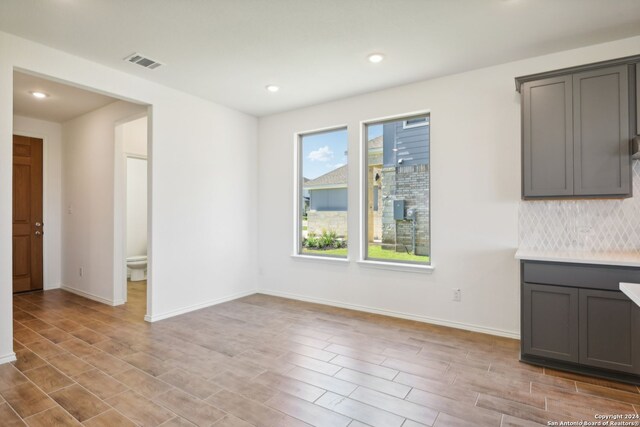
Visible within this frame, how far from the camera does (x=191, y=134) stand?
4336mm

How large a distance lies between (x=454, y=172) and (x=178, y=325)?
11.2 ft

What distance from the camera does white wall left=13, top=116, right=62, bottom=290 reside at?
546 cm

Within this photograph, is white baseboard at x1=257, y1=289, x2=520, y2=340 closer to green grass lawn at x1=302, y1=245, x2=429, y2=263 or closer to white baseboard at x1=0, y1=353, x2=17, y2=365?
green grass lawn at x1=302, y1=245, x2=429, y2=263

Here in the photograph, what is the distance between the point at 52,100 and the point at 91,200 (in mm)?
1393

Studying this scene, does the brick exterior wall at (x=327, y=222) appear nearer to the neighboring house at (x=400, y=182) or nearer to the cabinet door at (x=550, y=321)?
the neighboring house at (x=400, y=182)

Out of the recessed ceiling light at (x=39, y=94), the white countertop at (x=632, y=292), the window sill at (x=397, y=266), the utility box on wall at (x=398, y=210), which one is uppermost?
the recessed ceiling light at (x=39, y=94)

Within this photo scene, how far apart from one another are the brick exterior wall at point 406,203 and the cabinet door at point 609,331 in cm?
162

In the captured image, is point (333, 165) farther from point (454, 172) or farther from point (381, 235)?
point (454, 172)

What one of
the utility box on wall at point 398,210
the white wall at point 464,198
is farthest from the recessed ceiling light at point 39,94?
the utility box on wall at point 398,210

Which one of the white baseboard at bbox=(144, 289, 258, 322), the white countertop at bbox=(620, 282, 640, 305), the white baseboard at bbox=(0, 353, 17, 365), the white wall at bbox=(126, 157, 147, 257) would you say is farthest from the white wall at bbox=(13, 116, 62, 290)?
the white countertop at bbox=(620, 282, 640, 305)

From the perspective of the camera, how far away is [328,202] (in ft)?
15.7

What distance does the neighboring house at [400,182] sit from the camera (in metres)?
4.00

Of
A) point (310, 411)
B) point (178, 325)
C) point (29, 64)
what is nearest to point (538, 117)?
Answer: point (310, 411)

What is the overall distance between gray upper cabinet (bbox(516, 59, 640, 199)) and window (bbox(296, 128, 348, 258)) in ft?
7.22
